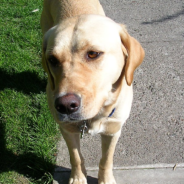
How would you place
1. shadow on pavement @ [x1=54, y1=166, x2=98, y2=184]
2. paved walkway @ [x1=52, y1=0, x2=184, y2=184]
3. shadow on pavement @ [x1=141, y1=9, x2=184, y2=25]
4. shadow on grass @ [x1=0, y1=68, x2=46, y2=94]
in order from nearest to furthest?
Answer: shadow on pavement @ [x1=54, y1=166, x2=98, y2=184], paved walkway @ [x1=52, y1=0, x2=184, y2=184], shadow on grass @ [x1=0, y1=68, x2=46, y2=94], shadow on pavement @ [x1=141, y1=9, x2=184, y2=25]

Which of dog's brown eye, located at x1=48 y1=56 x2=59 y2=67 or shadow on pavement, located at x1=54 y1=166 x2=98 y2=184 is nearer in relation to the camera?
dog's brown eye, located at x1=48 y1=56 x2=59 y2=67

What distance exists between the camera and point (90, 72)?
7.12ft

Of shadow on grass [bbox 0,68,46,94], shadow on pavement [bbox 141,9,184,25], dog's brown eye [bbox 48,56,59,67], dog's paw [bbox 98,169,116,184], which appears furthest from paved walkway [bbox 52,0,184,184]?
dog's brown eye [bbox 48,56,59,67]

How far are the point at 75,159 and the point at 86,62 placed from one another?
1186 millimetres

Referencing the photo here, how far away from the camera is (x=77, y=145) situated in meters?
2.92

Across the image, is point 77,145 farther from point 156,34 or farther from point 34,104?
point 156,34

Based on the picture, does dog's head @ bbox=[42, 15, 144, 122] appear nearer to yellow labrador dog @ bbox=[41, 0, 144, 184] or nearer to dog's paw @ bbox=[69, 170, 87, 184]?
yellow labrador dog @ bbox=[41, 0, 144, 184]

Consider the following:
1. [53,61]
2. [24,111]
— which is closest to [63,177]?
[24,111]

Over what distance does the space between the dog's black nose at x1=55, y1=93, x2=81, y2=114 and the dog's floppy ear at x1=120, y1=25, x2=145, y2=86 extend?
0.63 m

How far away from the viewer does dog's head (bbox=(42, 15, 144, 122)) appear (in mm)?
2016

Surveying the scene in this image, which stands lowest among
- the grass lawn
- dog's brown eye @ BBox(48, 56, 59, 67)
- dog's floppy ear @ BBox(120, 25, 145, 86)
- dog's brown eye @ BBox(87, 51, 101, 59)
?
the grass lawn

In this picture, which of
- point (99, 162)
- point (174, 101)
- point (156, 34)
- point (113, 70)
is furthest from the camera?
point (156, 34)

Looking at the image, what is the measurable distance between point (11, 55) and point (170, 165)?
3.26m

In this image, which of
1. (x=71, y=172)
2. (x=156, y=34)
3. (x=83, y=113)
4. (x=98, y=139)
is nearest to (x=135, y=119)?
(x=98, y=139)
